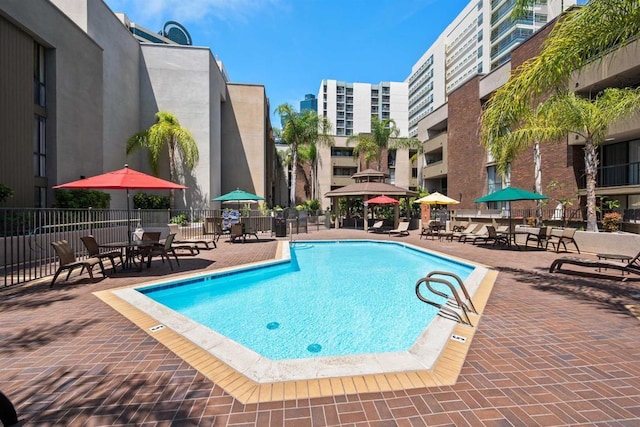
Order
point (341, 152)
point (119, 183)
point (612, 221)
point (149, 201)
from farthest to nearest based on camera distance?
1. point (341, 152)
2. point (149, 201)
3. point (612, 221)
4. point (119, 183)

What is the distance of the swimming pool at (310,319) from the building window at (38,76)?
11.9 metres

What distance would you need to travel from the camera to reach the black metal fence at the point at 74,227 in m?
7.29

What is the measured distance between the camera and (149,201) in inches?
701

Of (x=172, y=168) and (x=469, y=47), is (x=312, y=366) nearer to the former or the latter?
(x=172, y=168)

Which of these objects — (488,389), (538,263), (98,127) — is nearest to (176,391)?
(488,389)

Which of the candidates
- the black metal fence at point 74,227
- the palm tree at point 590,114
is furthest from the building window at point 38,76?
the palm tree at point 590,114

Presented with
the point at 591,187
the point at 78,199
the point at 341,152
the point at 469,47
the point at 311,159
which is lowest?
the point at 78,199

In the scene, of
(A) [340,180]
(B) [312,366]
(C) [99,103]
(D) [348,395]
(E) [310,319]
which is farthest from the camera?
(A) [340,180]

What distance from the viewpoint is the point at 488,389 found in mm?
2682

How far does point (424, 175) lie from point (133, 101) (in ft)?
92.0

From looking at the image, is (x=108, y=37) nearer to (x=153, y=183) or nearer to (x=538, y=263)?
(x=153, y=183)

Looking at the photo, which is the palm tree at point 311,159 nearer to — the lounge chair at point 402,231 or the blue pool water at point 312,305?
the lounge chair at point 402,231

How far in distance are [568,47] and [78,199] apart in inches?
661

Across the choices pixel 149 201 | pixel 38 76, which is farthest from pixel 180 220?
pixel 38 76
